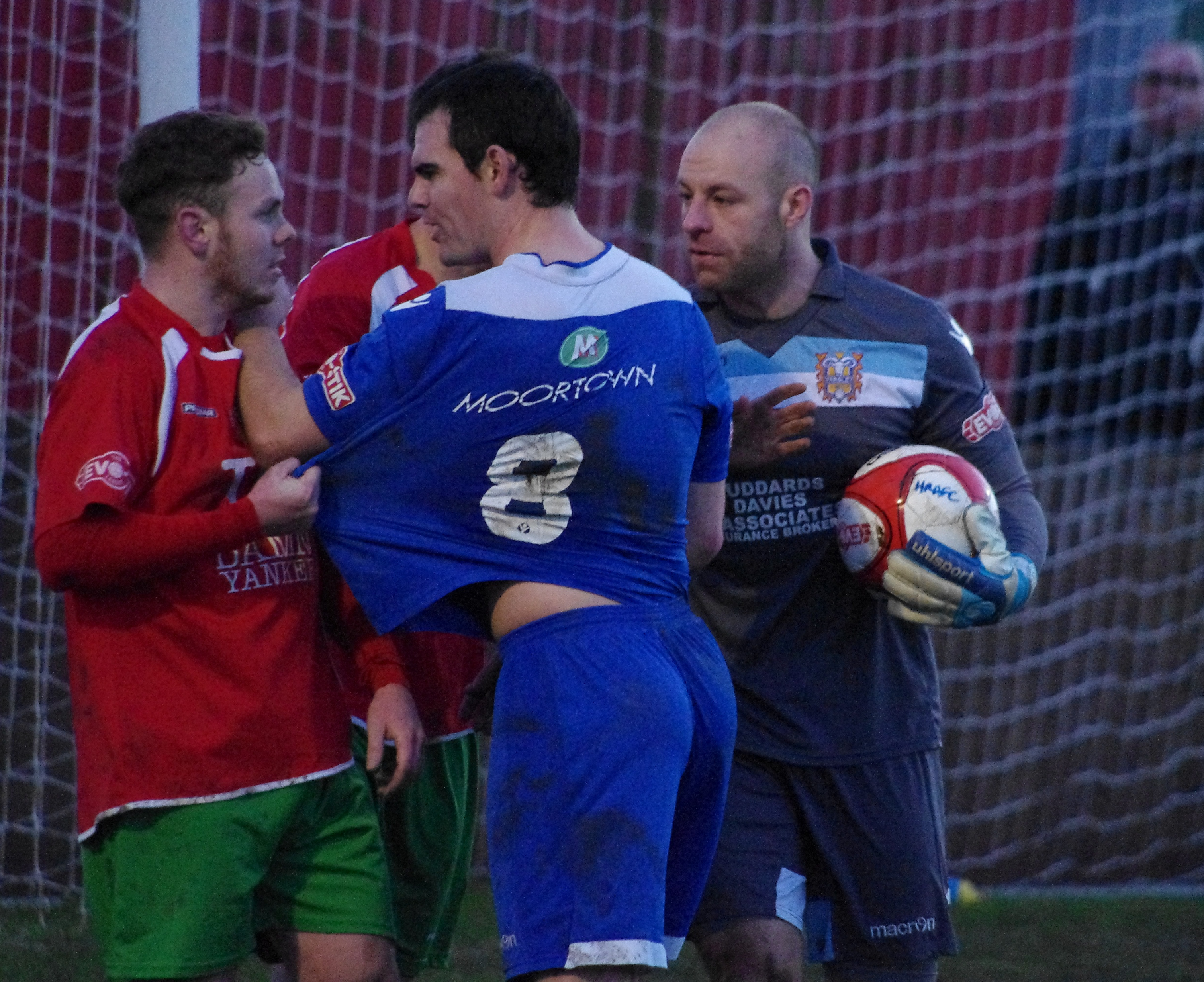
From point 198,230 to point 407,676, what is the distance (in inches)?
35.6

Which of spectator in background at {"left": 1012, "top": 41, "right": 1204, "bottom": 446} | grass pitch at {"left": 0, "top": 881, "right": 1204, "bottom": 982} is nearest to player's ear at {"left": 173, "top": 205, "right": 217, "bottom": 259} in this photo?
grass pitch at {"left": 0, "top": 881, "right": 1204, "bottom": 982}

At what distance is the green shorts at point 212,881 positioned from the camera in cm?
264

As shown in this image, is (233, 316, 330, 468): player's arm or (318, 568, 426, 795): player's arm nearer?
(233, 316, 330, 468): player's arm

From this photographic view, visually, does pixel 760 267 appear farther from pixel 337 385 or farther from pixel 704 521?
pixel 337 385

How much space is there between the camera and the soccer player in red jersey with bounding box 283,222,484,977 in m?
3.01

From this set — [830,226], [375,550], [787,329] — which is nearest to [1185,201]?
[830,226]

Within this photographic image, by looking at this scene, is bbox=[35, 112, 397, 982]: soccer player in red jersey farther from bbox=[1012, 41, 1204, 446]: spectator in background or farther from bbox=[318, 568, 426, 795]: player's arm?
bbox=[1012, 41, 1204, 446]: spectator in background

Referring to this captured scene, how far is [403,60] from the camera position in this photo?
5781 mm

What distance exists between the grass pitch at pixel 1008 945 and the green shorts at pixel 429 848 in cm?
132

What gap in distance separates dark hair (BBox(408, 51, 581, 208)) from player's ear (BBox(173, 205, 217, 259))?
39 cm

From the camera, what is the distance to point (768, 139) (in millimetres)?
3477

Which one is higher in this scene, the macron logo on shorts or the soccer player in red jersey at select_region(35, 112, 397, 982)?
the soccer player in red jersey at select_region(35, 112, 397, 982)

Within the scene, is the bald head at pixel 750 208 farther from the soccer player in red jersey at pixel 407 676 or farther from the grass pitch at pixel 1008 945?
the grass pitch at pixel 1008 945

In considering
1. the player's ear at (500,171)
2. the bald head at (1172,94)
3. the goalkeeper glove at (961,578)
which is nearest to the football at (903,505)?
the goalkeeper glove at (961,578)
